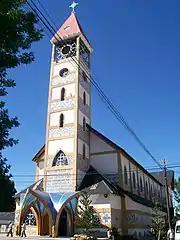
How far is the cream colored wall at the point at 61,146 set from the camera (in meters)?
29.0

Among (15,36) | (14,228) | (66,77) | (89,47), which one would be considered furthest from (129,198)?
(15,36)

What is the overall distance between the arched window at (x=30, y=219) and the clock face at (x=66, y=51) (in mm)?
18590

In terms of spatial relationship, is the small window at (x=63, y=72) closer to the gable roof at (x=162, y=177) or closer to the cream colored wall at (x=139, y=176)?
the cream colored wall at (x=139, y=176)

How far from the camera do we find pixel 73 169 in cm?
2761

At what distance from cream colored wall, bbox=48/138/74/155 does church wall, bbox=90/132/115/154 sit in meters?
3.50

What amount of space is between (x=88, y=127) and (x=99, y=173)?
600cm

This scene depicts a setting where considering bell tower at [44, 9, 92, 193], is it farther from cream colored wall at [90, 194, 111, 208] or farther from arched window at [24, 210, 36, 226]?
arched window at [24, 210, 36, 226]

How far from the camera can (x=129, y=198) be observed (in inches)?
1124

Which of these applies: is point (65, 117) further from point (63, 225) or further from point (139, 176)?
point (139, 176)

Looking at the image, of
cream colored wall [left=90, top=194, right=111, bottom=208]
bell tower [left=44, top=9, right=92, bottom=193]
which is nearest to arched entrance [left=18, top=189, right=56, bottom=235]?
bell tower [left=44, top=9, right=92, bottom=193]

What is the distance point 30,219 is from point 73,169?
6.48 meters

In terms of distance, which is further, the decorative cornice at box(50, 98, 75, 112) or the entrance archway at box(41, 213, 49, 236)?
the decorative cornice at box(50, 98, 75, 112)

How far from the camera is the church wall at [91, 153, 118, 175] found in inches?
1195

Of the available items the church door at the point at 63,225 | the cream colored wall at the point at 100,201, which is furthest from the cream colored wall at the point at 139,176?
the church door at the point at 63,225
